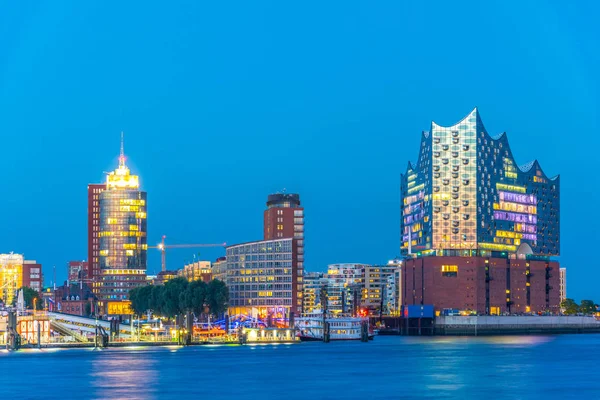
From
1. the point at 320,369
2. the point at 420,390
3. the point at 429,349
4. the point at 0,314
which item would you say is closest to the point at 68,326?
the point at 0,314

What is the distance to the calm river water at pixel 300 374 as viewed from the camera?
330ft

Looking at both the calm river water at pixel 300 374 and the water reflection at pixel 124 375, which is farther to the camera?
the calm river water at pixel 300 374

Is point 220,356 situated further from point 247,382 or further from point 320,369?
point 247,382

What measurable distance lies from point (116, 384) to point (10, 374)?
16526 millimetres

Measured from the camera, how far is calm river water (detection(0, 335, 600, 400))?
10062cm

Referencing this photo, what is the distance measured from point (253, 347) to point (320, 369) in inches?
2138

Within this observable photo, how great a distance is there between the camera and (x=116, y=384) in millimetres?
107062

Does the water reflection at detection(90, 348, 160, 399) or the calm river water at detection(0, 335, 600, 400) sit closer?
the water reflection at detection(90, 348, 160, 399)

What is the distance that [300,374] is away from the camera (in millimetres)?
119938

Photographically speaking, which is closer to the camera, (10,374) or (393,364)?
(10,374)

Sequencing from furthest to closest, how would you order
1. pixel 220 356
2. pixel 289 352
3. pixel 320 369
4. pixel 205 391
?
pixel 289 352 < pixel 220 356 < pixel 320 369 < pixel 205 391

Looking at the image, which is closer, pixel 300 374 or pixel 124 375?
pixel 124 375

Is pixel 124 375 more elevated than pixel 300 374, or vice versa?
pixel 124 375

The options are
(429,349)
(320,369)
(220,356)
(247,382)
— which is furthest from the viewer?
(429,349)
